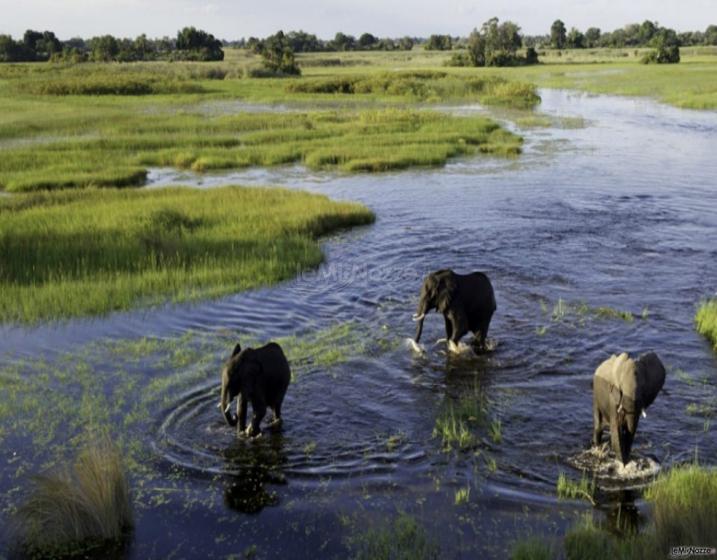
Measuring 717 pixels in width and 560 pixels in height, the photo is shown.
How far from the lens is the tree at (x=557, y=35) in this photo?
15900 centimetres

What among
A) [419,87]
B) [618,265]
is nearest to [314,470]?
[618,265]

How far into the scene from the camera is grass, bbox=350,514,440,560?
24.7 feet

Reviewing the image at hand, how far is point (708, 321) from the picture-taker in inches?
551

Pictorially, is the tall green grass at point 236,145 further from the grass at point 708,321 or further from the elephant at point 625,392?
the elephant at point 625,392

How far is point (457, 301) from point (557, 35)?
538 feet

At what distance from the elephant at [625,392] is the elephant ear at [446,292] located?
3351 mm

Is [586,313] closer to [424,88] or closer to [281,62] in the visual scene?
[424,88]

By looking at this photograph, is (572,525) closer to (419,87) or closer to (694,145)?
(694,145)

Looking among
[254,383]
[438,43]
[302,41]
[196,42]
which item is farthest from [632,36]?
[254,383]

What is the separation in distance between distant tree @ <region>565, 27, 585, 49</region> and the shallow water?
152 metres

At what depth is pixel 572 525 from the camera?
8023mm

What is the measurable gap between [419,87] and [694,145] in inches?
1351


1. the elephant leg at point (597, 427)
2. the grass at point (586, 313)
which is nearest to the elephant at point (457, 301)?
the grass at point (586, 313)

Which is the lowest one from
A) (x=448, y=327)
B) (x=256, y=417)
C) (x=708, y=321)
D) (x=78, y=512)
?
(x=78, y=512)
